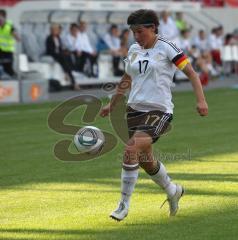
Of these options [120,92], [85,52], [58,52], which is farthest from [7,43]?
[120,92]

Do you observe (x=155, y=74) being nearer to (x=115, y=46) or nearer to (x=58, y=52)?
(x=58, y=52)

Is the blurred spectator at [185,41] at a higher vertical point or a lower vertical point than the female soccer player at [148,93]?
lower

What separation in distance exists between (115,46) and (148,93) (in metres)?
22.3

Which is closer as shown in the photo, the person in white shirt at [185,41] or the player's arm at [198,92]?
the player's arm at [198,92]

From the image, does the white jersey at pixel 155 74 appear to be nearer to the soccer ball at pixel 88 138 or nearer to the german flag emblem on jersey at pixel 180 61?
the german flag emblem on jersey at pixel 180 61

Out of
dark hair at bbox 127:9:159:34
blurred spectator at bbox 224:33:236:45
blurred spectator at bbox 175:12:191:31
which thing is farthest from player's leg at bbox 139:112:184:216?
blurred spectator at bbox 224:33:236:45

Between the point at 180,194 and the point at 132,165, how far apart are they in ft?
2.45

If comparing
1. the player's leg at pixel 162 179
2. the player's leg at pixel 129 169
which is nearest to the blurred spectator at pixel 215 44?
the player's leg at pixel 162 179

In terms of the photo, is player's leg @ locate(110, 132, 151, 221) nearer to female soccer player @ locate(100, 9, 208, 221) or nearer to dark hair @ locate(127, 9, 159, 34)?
female soccer player @ locate(100, 9, 208, 221)

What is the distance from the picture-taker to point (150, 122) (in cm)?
857

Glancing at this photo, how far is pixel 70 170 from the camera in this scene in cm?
1227

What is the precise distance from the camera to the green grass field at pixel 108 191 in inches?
316

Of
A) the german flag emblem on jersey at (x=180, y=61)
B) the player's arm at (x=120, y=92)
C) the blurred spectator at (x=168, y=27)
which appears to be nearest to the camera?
the german flag emblem on jersey at (x=180, y=61)

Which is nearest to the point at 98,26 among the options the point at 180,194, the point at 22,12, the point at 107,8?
the point at 107,8
